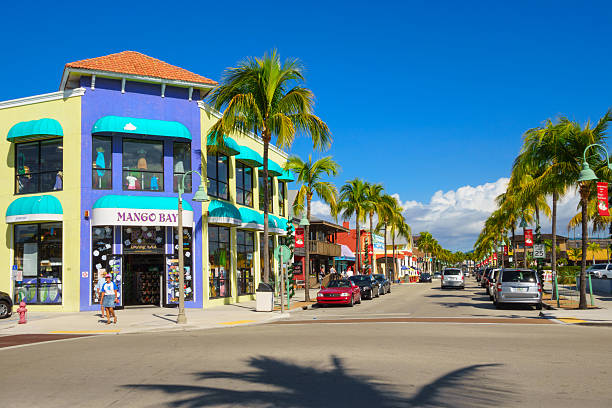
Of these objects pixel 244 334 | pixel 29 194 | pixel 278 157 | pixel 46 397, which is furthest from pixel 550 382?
pixel 278 157

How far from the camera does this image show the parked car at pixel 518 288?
24234 mm

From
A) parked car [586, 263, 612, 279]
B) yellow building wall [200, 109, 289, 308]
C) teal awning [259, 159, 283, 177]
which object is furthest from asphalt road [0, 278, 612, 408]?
parked car [586, 263, 612, 279]

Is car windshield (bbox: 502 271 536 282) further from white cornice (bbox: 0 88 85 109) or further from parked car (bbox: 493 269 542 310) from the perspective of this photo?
white cornice (bbox: 0 88 85 109)

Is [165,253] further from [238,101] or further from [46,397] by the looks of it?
[46,397]

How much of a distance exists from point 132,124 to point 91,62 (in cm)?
406

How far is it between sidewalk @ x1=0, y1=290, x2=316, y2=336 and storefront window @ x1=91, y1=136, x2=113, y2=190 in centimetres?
553

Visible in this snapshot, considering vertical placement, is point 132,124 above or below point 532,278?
above

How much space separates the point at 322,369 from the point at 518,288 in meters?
17.0

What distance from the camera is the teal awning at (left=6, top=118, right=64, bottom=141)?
25000mm

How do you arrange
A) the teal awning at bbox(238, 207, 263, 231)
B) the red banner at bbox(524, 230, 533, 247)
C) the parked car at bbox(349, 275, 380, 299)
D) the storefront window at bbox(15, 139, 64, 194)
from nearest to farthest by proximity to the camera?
the storefront window at bbox(15, 139, 64, 194), the teal awning at bbox(238, 207, 263, 231), the parked car at bbox(349, 275, 380, 299), the red banner at bbox(524, 230, 533, 247)

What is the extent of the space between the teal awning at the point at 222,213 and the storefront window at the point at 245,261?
2.57 m

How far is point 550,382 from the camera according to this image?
8.60 m

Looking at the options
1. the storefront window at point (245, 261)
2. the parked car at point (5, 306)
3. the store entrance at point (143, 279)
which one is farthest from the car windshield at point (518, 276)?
the parked car at point (5, 306)

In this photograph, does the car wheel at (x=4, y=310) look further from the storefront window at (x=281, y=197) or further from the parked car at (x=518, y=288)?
the parked car at (x=518, y=288)
